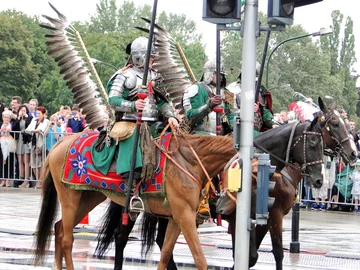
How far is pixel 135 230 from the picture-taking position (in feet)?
55.1

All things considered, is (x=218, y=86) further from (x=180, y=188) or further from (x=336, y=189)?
(x=336, y=189)

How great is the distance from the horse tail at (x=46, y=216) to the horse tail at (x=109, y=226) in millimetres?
651

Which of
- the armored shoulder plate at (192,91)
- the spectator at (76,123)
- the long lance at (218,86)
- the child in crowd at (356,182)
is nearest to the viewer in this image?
the long lance at (218,86)

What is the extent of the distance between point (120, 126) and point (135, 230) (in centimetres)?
569

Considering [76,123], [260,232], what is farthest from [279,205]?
[76,123]

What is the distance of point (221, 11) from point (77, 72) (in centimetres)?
553

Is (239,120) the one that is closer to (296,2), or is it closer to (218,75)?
(296,2)

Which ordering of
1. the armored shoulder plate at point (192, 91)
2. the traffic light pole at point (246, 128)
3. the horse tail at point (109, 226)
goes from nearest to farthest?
the traffic light pole at point (246, 128) → the armored shoulder plate at point (192, 91) → the horse tail at point (109, 226)

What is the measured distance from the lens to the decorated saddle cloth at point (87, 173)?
1109 cm

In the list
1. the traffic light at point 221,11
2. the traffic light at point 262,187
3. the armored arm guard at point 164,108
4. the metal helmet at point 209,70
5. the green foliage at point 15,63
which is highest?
the green foliage at point 15,63

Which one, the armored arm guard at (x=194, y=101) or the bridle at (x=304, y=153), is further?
the armored arm guard at (x=194, y=101)

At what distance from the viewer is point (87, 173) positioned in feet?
37.8

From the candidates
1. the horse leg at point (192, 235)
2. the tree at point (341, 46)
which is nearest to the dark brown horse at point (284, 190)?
the horse leg at point (192, 235)

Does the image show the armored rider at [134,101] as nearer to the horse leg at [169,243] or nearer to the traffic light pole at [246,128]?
the horse leg at [169,243]
